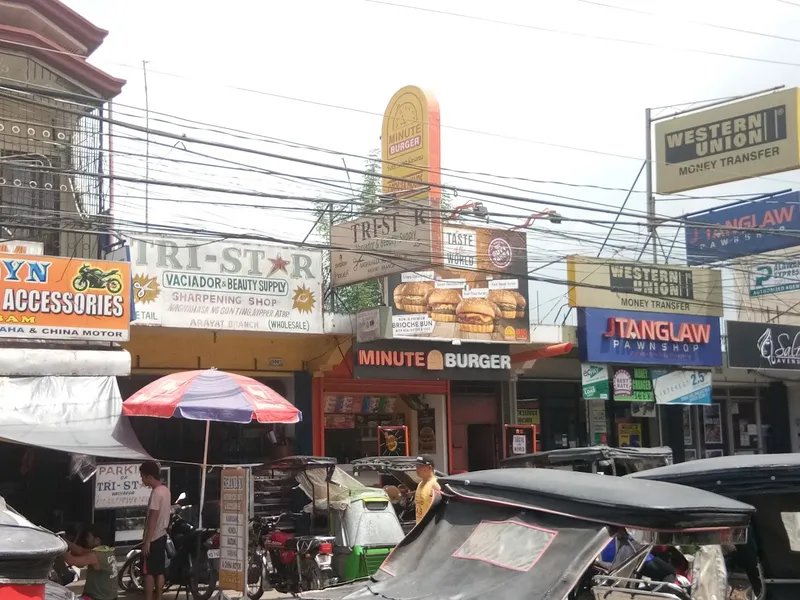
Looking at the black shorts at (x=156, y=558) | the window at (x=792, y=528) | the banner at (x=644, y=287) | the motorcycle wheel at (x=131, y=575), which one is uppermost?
the banner at (x=644, y=287)

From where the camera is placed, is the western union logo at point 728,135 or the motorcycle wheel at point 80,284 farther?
the western union logo at point 728,135

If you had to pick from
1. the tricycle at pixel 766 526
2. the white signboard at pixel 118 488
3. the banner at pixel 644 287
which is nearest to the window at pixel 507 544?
the tricycle at pixel 766 526

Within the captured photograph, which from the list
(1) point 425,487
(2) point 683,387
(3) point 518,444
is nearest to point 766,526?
(1) point 425,487

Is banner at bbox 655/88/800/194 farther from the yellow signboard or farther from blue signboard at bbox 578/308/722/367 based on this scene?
the yellow signboard

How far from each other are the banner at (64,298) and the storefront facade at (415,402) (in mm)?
4947

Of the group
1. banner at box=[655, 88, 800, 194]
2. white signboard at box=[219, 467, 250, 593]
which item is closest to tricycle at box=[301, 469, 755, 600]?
white signboard at box=[219, 467, 250, 593]

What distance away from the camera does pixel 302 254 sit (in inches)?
688

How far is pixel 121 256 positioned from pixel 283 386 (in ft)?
16.4

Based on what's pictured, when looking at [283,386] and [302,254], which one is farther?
[283,386]

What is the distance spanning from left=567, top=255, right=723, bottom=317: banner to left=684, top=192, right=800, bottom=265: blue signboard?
7.81 feet

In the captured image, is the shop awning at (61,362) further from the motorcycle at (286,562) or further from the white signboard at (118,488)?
the motorcycle at (286,562)

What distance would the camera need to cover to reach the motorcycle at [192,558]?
40.2ft

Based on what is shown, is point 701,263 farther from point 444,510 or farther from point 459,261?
point 444,510

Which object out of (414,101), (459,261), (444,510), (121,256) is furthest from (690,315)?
(444,510)
